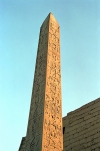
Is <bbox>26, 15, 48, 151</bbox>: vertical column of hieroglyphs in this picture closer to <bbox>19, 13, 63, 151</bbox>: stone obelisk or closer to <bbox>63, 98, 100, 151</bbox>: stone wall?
<bbox>19, 13, 63, 151</bbox>: stone obelisk

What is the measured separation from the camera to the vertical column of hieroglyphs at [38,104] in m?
4.11

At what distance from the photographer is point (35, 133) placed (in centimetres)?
420

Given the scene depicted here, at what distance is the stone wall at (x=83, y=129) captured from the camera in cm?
606

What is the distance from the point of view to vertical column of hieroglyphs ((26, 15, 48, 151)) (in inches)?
162

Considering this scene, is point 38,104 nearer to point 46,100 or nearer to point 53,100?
point 46,100

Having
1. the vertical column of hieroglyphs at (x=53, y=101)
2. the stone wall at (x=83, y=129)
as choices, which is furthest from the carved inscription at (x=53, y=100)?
the stone wall at (x=83, y=129)

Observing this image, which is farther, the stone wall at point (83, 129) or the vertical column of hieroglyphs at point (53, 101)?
the stone wall at point (83, 129)

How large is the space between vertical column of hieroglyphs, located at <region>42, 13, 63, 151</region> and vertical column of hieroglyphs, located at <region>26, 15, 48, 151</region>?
0.08m

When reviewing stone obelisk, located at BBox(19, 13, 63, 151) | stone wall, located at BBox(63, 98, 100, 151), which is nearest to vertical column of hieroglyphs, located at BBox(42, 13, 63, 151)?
stone obelisk, located at BBox(19, 13, 63, 151)

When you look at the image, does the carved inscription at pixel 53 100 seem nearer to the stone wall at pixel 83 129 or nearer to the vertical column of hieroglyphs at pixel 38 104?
the vertical column of hieroglyphs at pixel 38 104

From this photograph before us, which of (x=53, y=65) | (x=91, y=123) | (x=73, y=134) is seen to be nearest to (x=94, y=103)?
(x=91, y=123)

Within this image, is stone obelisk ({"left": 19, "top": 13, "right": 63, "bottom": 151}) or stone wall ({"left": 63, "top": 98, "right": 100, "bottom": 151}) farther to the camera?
stone wall ({"left": 63, "top": 98, "right": 100, "bottom": 151})

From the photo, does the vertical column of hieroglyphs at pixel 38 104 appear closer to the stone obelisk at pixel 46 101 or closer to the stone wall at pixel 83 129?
the stone obelisk at pixel 46 101

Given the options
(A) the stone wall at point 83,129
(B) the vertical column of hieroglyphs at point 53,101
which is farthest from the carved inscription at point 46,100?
(A) the stone wall at point 83,129
